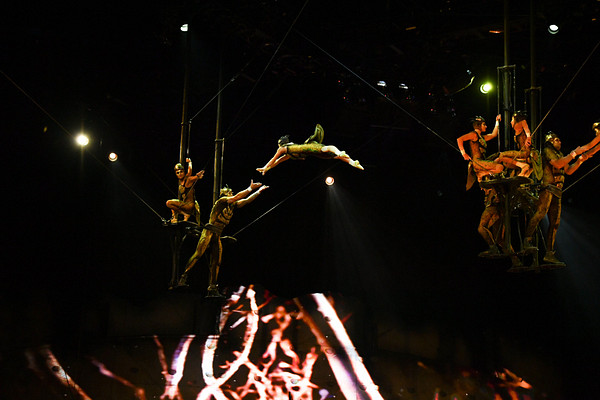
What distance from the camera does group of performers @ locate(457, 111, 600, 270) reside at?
5.89 metres

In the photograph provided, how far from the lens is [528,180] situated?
18.8ft

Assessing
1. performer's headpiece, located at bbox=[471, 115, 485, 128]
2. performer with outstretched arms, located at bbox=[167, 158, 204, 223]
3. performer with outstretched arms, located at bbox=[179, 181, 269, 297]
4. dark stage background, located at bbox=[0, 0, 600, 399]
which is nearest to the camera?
performer's headpiece, located at bbox=[471, 115, 485, 128]

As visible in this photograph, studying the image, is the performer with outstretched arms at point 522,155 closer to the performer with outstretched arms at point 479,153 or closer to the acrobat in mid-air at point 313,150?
the performer with outstretched arms at point 479,153

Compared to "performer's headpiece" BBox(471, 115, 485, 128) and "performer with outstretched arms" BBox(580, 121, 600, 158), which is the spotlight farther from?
"performer with outstretched arms" BBox(580, 121, 600, 158)

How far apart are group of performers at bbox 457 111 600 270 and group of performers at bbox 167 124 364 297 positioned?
1.23 meters

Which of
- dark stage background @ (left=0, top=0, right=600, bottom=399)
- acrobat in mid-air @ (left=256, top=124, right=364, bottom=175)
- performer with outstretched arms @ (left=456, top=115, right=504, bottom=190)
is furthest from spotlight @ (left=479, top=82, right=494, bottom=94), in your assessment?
acrobat in mid-air @ (left=256, top=124, right=364, bottom=175)

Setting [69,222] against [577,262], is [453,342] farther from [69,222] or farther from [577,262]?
[69,222]

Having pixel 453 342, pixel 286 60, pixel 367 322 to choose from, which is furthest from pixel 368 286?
pixel 286 60

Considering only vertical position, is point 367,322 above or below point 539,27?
below

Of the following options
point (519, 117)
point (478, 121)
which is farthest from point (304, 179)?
point (519, 117)

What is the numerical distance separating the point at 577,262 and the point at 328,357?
3.20 meters

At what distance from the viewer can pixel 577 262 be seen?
28.8 ft

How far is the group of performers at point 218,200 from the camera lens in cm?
678

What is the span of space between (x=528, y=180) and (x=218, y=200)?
9.87ft
